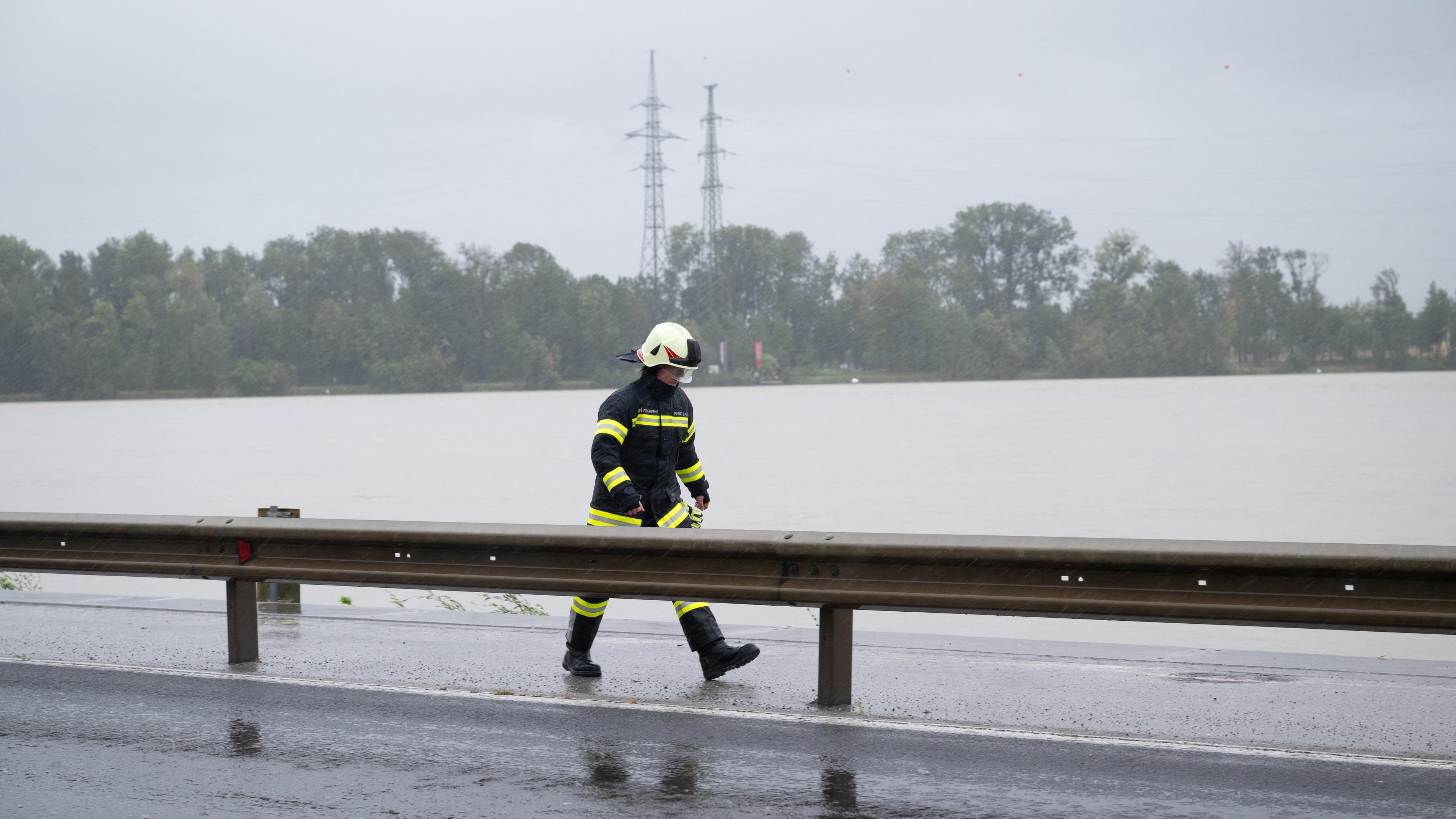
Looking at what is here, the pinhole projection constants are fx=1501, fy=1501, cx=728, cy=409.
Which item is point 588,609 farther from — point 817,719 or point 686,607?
point 817,719

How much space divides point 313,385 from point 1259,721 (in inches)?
4894

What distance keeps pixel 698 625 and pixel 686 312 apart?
391 feet

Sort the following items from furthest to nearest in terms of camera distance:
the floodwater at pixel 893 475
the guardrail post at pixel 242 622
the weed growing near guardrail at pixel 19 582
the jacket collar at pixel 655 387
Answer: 1. the floodwater at pixel 893 475
2. the weed growing near guardrail at pixel 19 582
3. the guardrail post at pixel 242 622
4. the jacket collar at pixel 655 387

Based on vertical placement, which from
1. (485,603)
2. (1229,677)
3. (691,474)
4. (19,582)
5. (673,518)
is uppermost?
(691,474)

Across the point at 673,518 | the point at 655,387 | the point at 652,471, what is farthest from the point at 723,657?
the point at 655,387

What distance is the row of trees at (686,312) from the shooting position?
12006 cm

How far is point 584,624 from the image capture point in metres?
7.32

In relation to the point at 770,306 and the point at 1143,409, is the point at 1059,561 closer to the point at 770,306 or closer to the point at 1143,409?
the point at 1143,409

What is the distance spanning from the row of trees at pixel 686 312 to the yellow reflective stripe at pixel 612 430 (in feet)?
360

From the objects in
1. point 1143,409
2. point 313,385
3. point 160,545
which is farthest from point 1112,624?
point 313,385

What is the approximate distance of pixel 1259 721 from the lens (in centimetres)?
607

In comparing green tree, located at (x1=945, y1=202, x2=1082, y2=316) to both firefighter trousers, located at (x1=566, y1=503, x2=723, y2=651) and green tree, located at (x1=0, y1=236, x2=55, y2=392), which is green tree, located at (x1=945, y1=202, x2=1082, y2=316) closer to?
green tree, located at (x1=0, y1=236, x2=55, y2=392)

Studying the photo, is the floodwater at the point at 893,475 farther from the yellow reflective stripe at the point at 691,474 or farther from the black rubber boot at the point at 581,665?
the black rubber boot at the point at 581,665

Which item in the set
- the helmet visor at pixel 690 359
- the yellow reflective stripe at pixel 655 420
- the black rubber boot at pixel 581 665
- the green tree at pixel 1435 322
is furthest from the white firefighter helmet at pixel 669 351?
the green tree at pixel 1435 322
